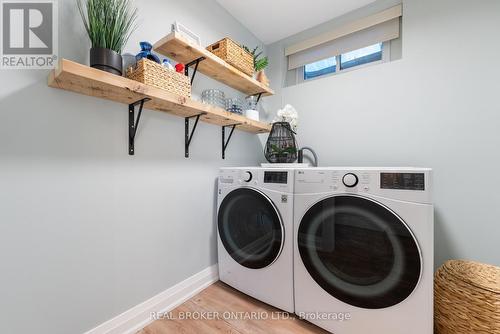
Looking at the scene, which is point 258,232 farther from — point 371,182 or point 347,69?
point 347,69

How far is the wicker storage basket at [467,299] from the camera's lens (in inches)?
34.5

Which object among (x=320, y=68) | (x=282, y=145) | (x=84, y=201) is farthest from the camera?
(x=320, y=68)

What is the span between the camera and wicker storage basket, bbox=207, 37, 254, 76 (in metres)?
1.40

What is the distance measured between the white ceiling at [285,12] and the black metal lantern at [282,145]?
102cm

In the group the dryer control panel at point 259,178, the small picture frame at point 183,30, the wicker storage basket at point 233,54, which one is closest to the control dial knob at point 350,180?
the dryer control panel at point 259,178

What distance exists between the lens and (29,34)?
850 mm

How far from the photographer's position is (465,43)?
1315mm

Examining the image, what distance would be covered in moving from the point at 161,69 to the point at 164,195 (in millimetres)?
737

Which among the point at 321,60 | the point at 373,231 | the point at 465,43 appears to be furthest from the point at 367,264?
the point at 321,60

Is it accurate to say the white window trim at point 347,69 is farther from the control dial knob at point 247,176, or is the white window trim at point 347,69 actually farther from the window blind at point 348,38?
the control dial knob at point 247,176

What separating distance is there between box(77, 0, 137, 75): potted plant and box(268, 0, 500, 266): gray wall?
1705 millimetres

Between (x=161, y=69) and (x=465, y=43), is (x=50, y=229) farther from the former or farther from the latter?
(x=465, y=43)

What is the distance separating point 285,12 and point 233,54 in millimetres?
772

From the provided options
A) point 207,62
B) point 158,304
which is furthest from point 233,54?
point 158,304
